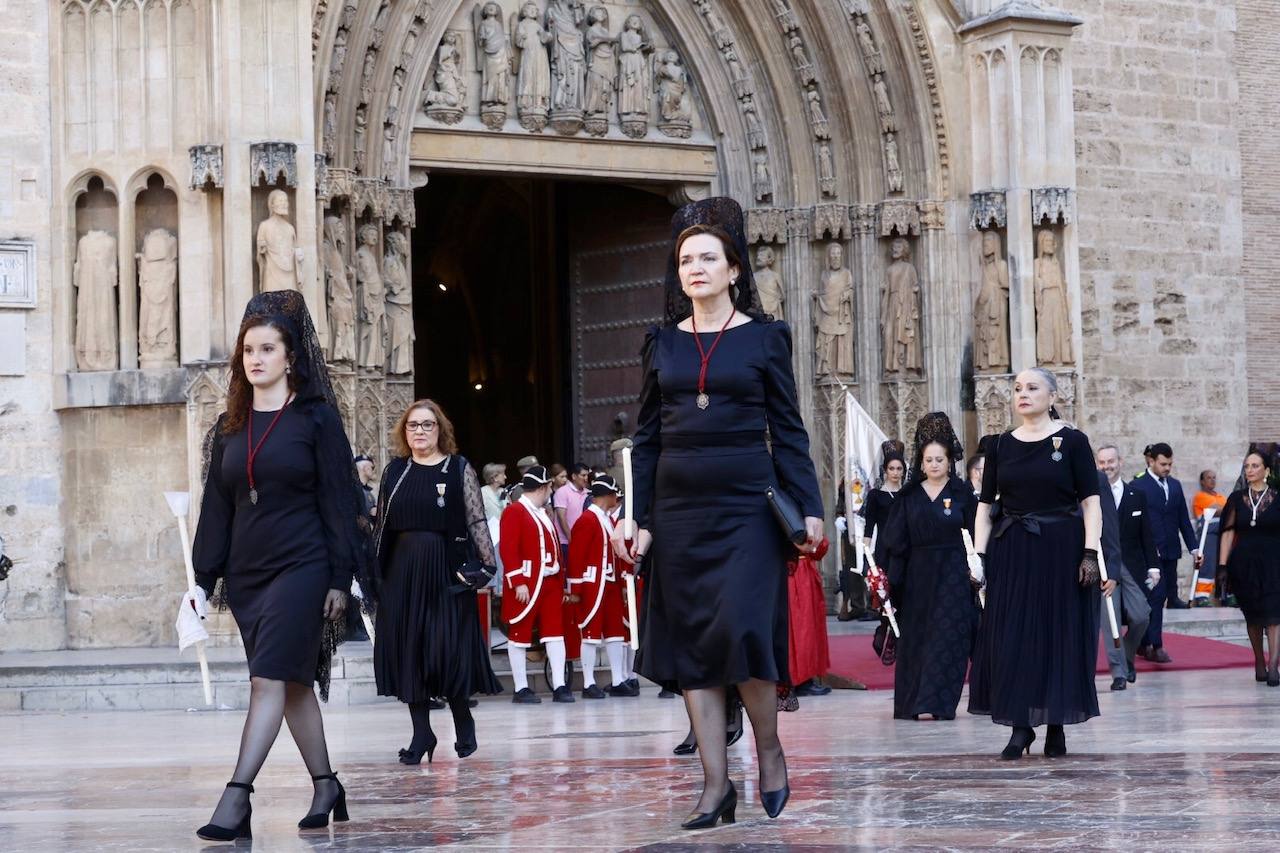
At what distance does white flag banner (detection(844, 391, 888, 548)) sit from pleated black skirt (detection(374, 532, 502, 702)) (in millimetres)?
7975

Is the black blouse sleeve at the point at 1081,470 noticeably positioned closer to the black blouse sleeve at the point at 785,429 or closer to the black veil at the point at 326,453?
the black blouse sleeve at the point at 785,429

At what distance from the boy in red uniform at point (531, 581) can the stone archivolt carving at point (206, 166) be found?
3568mm

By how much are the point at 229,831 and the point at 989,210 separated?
1381cm

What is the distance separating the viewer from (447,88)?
1820cm

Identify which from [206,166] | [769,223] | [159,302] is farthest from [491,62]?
[159,302]

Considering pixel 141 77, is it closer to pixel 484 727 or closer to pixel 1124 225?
pixel 484 727

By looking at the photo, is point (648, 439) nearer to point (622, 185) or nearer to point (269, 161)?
point (269, 161)

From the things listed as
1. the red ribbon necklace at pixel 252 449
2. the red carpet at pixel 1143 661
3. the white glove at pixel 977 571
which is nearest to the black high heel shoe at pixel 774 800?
the red ribbon necklace at pixel 252 449

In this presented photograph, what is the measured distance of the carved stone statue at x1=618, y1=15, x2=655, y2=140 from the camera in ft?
63.0

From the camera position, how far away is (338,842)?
248 inches

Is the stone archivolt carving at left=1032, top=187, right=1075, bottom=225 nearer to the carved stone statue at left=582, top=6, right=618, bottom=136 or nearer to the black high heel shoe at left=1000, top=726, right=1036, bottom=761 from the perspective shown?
the carved stone statue at left=582, top=6, right=618, bottom=136

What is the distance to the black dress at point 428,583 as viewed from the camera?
9.59 meters

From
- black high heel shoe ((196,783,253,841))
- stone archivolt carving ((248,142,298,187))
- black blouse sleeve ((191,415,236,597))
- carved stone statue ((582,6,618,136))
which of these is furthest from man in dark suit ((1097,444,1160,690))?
black high heel shoe ((196,783,253,841))

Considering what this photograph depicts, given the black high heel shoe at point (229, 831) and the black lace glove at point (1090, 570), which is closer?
the black high heel shoe at point (229, 831)
